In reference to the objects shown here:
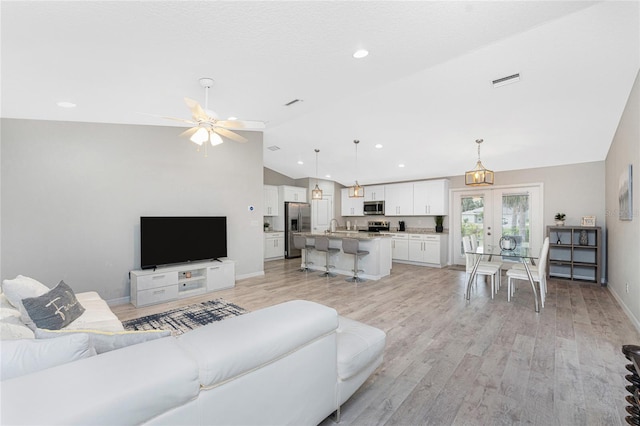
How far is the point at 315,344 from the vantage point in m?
1.59

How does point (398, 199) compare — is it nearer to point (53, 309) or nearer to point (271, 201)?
point (271, 201)

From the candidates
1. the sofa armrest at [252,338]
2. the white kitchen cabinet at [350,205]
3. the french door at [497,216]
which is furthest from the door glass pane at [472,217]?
the sofa armrest at [252,338]

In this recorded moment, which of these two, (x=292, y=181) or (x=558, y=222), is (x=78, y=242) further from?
(x=558, y=222)

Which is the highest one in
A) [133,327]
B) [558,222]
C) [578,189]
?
[578,189]

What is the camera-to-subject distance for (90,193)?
415 centimetres

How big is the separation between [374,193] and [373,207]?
16.8 inches

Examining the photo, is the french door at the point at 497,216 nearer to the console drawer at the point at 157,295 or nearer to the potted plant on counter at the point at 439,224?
the potted plant on counter at the point at 439,224

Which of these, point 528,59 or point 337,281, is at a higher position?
point 528,59

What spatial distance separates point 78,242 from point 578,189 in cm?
875

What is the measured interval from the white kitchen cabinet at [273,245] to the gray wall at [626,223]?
6.91 meters

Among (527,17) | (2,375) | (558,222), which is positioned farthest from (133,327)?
(558,222)

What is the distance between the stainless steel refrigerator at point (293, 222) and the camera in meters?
8.41

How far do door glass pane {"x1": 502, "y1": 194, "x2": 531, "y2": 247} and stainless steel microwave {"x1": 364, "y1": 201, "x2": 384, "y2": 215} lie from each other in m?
3.05

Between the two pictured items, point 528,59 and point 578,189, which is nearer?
point 528,59
